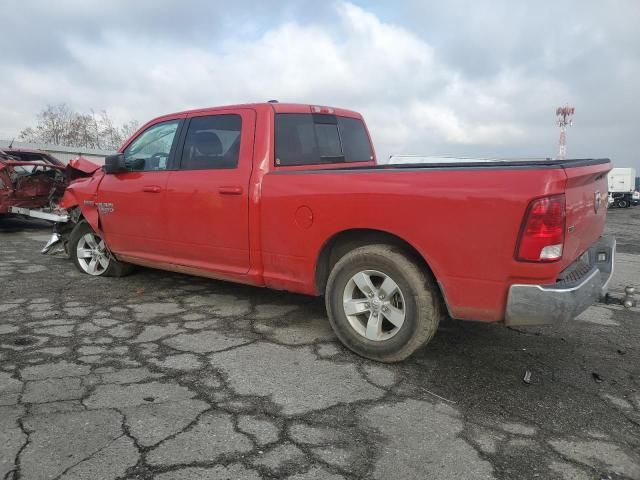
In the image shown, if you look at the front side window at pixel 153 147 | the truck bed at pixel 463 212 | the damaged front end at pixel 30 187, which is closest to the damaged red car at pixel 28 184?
the damaged front end at pixel 30 187

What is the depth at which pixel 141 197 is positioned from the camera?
503 centimetres

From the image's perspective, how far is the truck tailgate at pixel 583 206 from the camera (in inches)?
117

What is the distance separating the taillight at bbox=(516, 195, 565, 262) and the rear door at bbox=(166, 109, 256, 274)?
2194mm

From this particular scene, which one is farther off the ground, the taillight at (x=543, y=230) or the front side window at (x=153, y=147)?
the front side window at (x=153, y=147)

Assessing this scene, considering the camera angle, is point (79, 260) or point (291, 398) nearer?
point (291, 398)

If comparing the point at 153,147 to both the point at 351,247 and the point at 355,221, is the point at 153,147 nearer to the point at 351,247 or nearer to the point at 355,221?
the point at 351,247

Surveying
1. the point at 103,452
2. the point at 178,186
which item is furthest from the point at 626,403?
the point at 178,186

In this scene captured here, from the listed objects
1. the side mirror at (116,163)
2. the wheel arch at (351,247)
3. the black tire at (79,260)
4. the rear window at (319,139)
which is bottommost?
the black tire at (79,260)

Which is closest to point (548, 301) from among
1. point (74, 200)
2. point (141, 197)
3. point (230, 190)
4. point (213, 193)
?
point (230, 190)

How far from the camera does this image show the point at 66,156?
1875cm

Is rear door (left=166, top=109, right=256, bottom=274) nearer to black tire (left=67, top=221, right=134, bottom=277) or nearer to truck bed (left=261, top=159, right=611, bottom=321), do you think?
truck bed (left=261, top=159, right=611, bottom=321)

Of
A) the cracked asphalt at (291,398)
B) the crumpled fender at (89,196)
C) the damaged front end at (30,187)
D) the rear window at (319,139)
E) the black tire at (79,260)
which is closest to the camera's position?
the cracked asphalt at (291,398)

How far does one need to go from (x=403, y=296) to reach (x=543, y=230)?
994 mm

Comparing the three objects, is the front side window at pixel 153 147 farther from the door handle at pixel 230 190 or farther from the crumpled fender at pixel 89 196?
the door handle at pixel 230 190
